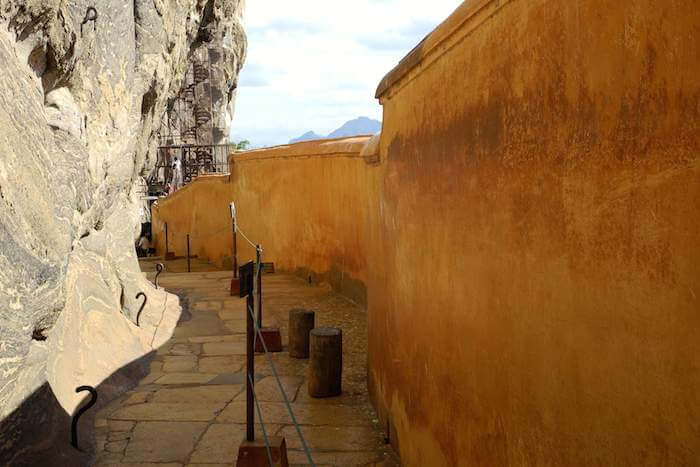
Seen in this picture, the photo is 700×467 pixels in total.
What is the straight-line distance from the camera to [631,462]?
5.18 feet

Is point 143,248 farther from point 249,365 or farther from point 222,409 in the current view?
point 249,365

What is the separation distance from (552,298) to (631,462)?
0.55 metres

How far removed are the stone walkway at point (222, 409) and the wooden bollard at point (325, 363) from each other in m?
0.09

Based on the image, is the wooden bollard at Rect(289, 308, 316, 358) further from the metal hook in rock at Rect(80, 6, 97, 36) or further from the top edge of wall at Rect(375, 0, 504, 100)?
the metal hook in rock at Rect(80, 6, 97, 36)

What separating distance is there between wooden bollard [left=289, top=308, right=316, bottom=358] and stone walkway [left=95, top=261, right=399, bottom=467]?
11 centimetres

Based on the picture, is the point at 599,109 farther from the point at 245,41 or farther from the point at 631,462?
the point at 245,41

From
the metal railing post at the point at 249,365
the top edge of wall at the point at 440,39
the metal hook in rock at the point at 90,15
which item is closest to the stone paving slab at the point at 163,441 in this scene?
the metal railing post at the point at 249,365

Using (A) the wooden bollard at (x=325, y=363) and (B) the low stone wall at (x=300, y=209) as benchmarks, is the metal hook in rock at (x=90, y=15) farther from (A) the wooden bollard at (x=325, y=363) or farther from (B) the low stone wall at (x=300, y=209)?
(A) the wooden bollard at (x=325, y=363)

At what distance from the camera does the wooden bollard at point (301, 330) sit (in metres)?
6.44

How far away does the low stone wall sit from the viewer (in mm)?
8641

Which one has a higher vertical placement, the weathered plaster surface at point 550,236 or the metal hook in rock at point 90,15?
the metal hook in rock at point 90,15

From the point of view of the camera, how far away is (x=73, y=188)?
5.75 m

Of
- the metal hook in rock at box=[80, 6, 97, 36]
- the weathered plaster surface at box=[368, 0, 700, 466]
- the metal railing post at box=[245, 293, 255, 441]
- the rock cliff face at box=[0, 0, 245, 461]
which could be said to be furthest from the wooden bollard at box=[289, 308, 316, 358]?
the metal hook in rock at box=[80, 6, 97, 36]

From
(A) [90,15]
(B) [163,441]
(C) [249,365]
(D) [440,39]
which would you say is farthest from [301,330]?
(D) [440,39]
